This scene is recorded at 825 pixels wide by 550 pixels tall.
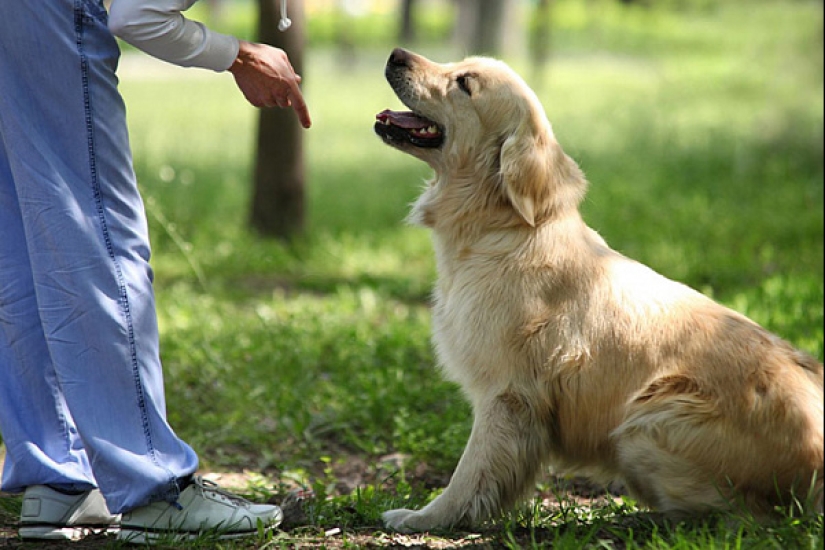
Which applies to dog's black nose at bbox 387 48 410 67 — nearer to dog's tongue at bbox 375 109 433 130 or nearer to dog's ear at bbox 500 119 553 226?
dog's tongue at bbox 375 109 433 130

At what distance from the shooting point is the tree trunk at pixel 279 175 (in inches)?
325

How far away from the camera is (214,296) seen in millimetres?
6688

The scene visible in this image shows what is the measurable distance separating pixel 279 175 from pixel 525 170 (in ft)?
16.9

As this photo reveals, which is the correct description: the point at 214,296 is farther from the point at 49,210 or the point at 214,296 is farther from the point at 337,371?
the point at 49,210

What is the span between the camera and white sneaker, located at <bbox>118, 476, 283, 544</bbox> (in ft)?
9.95

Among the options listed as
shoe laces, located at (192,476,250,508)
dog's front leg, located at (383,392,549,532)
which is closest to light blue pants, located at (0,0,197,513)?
shoe laces, located at (192,476,250,508)

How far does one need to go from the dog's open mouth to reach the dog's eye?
6.8 inches

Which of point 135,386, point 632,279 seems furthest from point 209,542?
point 632,279

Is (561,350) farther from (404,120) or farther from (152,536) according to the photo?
(152,536)

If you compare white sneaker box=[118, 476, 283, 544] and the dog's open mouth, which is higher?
the dog's open mouth

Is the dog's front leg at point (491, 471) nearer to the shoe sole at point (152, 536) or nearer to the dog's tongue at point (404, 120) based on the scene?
the shoe sole at point (152, 536)

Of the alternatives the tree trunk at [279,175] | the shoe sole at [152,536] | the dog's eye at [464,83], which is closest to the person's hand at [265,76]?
the dog's eye at [464,83]

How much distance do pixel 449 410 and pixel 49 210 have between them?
224 centimetres

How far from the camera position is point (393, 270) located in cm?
754
